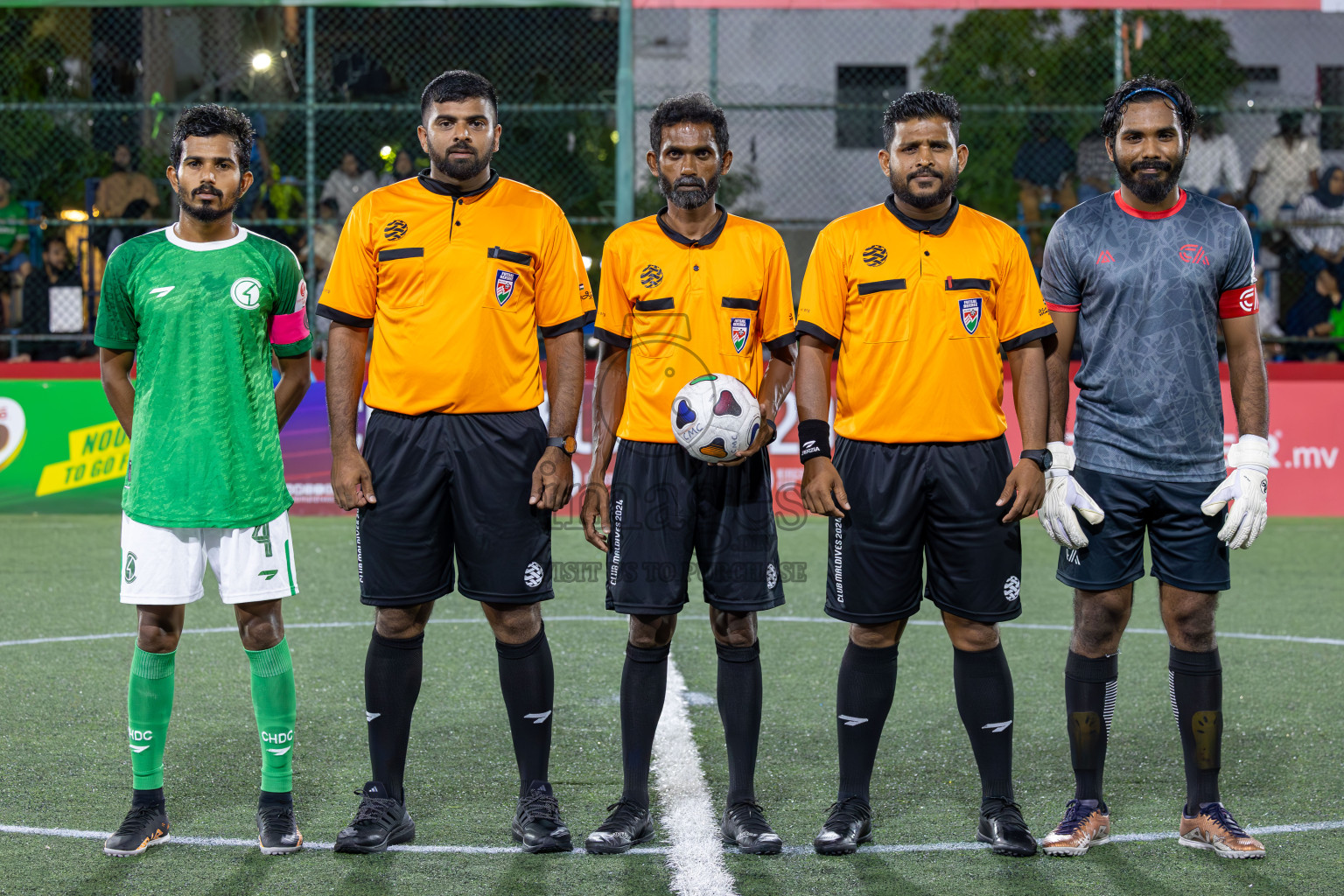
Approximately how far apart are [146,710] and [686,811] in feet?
5.54

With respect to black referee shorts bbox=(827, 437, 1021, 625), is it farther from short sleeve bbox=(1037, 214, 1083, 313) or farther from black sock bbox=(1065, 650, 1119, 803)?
short sleeve bbox=(1037, 214, 1083, 313)

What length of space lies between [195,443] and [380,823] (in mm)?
1247

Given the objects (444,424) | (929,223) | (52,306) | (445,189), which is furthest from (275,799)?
(52,306)

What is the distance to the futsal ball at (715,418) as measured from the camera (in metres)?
4.07

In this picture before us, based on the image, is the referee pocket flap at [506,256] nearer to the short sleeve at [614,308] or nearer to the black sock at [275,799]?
the short sleeve at [614,308]

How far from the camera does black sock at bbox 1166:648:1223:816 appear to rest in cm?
434

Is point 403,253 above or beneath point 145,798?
above

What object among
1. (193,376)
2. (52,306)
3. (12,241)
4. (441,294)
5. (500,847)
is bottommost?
(500,847)

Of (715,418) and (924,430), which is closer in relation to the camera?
(715,418)

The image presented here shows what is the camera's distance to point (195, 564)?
4.22m

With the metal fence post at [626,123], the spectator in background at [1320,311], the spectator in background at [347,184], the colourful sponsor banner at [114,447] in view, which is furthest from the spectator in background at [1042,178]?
the spectator in background at [347,184]

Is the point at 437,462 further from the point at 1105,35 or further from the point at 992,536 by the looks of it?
the point at 1105,35

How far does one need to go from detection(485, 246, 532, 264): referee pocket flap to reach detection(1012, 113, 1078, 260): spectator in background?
35.8 feet

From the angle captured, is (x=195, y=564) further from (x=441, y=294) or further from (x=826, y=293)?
(x=826, y=293)
